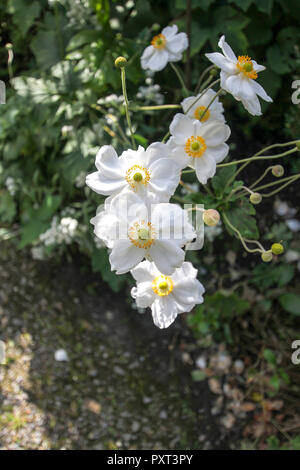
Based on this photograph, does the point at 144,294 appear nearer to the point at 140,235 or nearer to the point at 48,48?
the point at 140,235

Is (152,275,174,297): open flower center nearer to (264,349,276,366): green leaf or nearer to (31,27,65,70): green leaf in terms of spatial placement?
(264,349,276,366): green leaf

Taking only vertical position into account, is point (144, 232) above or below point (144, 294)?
above

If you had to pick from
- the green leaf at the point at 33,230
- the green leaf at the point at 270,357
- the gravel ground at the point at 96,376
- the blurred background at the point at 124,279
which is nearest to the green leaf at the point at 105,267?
the blurred background at the point at 124,279

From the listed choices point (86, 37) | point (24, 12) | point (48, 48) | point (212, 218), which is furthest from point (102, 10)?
point (212, 218)

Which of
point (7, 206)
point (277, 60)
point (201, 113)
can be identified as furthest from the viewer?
point (7, 206)

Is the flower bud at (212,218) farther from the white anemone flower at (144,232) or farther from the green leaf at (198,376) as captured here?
the green leaf at (198,376)

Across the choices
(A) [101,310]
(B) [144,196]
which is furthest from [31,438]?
(B) [144,196]

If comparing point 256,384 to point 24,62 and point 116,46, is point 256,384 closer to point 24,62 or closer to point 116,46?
point 116,46
